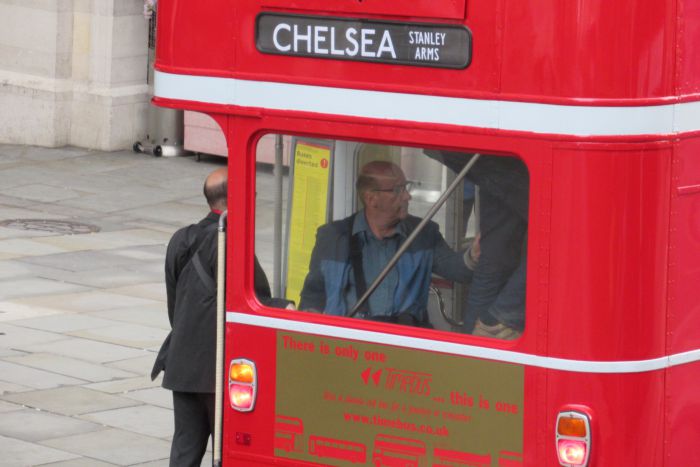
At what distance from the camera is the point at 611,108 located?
559 centimetres

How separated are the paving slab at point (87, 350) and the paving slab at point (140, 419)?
1210mm

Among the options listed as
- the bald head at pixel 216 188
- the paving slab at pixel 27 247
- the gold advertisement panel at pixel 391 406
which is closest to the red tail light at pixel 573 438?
the gold advertisement panel at pixel 391 406

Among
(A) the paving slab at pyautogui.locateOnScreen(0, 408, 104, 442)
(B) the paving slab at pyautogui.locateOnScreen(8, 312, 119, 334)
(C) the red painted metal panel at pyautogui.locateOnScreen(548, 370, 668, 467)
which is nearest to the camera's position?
(C) the red painted metal panel at pyautogui.locateOnScreen(548, 370, 668, 467)

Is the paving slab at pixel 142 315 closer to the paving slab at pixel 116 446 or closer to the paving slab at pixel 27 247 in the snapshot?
the paving slab at pixel 27 247

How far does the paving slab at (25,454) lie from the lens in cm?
880

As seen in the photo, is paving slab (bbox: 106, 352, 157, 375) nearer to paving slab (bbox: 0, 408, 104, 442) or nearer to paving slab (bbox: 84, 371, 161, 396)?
paving slab (bbox: 84, 371, 161, 396)

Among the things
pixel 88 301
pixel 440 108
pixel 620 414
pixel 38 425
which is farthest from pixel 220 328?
pixel 88 301

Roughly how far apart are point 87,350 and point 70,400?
1292 mm

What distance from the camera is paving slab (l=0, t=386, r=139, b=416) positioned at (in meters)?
9.93

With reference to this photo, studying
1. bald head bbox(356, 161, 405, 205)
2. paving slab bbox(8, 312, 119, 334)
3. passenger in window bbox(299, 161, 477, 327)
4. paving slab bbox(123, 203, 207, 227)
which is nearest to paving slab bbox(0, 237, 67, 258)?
paving slab bbox(123, 203, 207, 227)

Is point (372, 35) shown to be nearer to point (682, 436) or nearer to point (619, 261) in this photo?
point (619, 261)

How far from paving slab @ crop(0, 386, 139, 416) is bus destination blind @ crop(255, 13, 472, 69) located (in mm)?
4255

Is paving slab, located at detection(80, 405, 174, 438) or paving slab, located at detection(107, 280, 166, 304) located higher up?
paving slab, located at detection(107, 280, 166, 304)

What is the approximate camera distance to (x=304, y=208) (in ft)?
22.0
